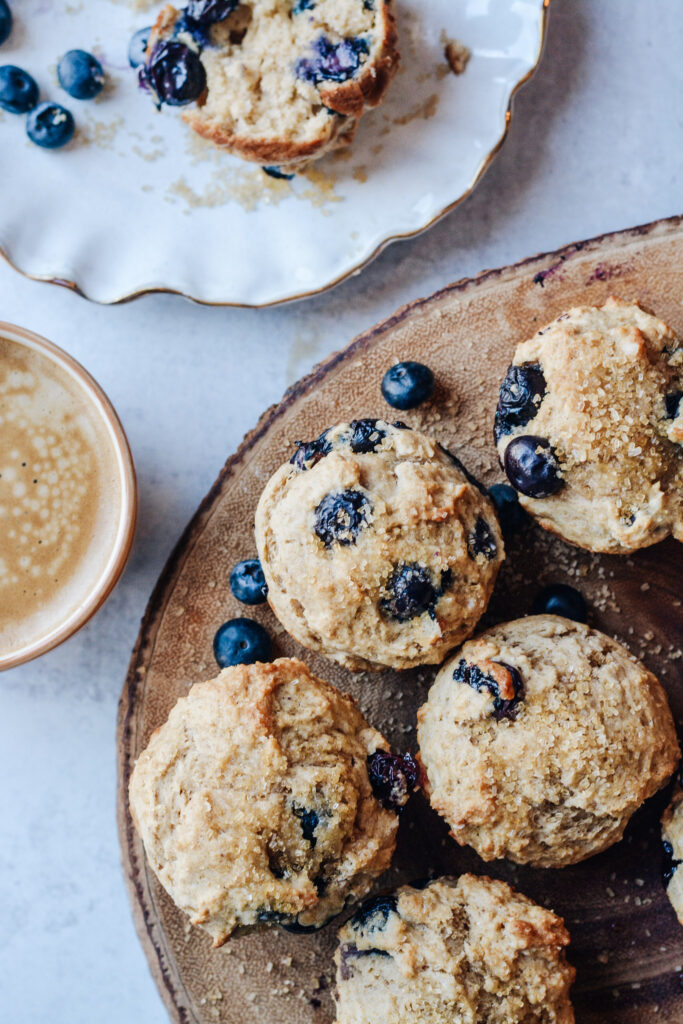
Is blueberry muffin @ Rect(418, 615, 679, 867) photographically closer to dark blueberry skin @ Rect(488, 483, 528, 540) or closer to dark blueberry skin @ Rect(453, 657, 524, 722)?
dark blueberry skin @ Rect(453, 657, 524, 722)

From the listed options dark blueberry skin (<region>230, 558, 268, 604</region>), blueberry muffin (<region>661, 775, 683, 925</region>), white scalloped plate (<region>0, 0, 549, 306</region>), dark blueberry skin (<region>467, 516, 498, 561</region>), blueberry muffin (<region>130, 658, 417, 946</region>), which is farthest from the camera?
white scalloped plate (<region>0, 0, 549, 306</region>)

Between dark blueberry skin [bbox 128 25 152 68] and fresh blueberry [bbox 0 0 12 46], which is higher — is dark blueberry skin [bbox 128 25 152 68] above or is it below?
above

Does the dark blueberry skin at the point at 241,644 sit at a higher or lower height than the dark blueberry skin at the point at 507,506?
lower

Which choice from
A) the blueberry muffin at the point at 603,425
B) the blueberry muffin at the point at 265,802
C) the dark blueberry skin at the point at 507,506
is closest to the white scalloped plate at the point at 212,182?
the blueberry muffin at the point at 603,425

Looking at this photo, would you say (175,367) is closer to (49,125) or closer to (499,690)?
(49,125)

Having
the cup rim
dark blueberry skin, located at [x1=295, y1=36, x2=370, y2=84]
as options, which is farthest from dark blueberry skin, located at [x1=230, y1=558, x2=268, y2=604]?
dark blueberry skin, located at [x1=295, y1=36, x2=370, y2=84]

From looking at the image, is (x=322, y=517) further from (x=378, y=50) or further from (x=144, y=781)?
(x=378, y=50)

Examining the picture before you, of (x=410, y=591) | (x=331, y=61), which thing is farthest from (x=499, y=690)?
(x=331, y=61)

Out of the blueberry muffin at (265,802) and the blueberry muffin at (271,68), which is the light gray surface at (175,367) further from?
the blueberry muffin at (265,802)
